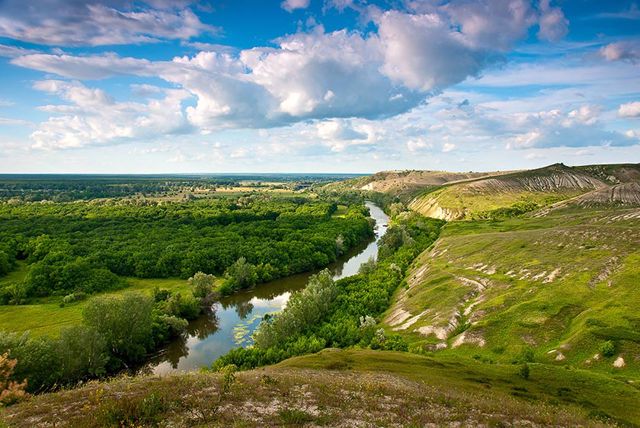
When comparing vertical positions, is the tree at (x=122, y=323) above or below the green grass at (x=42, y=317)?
above

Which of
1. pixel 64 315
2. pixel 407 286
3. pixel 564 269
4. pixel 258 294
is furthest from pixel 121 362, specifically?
pixel 564 269

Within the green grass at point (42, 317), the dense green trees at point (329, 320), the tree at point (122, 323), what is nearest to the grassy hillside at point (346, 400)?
the dense green trees at point (329, 320)

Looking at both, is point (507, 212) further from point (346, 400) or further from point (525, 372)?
point (346, 400)

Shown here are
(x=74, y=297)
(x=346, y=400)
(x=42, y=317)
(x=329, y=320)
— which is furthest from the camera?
(x=74, y=297)

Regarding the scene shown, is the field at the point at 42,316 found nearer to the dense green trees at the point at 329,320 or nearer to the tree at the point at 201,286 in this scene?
the tree at the point at 201,286

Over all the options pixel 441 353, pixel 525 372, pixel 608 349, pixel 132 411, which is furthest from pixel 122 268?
pixel 608 349

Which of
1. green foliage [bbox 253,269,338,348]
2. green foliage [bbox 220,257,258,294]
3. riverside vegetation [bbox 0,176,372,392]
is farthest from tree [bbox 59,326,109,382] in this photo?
green foliage [bbox 220,257,258,294]

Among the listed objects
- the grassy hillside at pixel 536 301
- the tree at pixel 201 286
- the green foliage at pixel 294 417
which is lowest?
the tree at pixel 201 286
